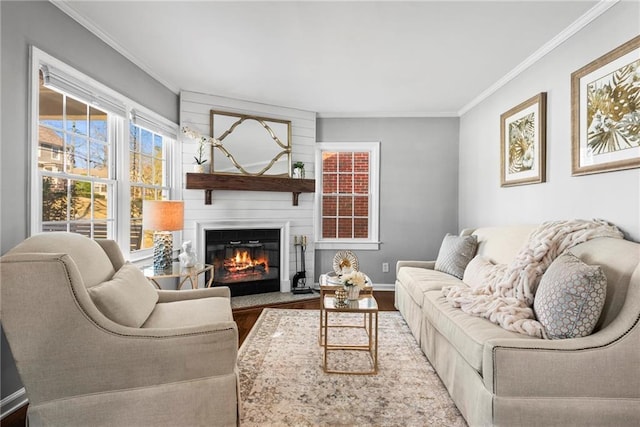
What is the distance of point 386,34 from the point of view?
2461mm

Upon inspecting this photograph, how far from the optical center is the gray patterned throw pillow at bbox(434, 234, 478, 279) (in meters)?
3.18

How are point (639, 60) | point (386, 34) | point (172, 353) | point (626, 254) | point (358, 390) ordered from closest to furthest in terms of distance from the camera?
1. point (172, 353)
2. point (626, 254)
3. point (639, 60)
4. point (358, 390)
5. point (386, 34)

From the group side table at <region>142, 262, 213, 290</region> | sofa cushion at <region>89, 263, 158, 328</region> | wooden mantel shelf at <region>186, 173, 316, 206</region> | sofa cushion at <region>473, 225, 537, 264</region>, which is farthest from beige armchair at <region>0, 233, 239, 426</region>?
sofa cushion at <region>473, 225, 537, 264</region>

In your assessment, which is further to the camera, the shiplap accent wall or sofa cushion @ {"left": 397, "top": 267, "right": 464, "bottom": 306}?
the shiplap accent wall

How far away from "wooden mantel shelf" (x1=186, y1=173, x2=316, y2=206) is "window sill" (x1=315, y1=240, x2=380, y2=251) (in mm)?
704

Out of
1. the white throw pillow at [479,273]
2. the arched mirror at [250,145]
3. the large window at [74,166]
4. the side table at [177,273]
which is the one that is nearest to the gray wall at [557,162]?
the white throw pillow at [479,273]

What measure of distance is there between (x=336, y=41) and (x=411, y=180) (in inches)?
97.2

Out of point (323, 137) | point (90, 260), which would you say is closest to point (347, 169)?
point (323, 137)

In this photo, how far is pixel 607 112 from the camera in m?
2.09

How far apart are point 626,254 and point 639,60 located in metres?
1.18

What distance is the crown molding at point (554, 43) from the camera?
2.12 meters

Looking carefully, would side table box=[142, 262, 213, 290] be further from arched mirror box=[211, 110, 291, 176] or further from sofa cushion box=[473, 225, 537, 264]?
sofa cushion box=[473, 225, 537, 264]

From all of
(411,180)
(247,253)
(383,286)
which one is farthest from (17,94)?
(383,286)

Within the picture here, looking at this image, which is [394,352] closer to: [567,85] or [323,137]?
[567,85]
